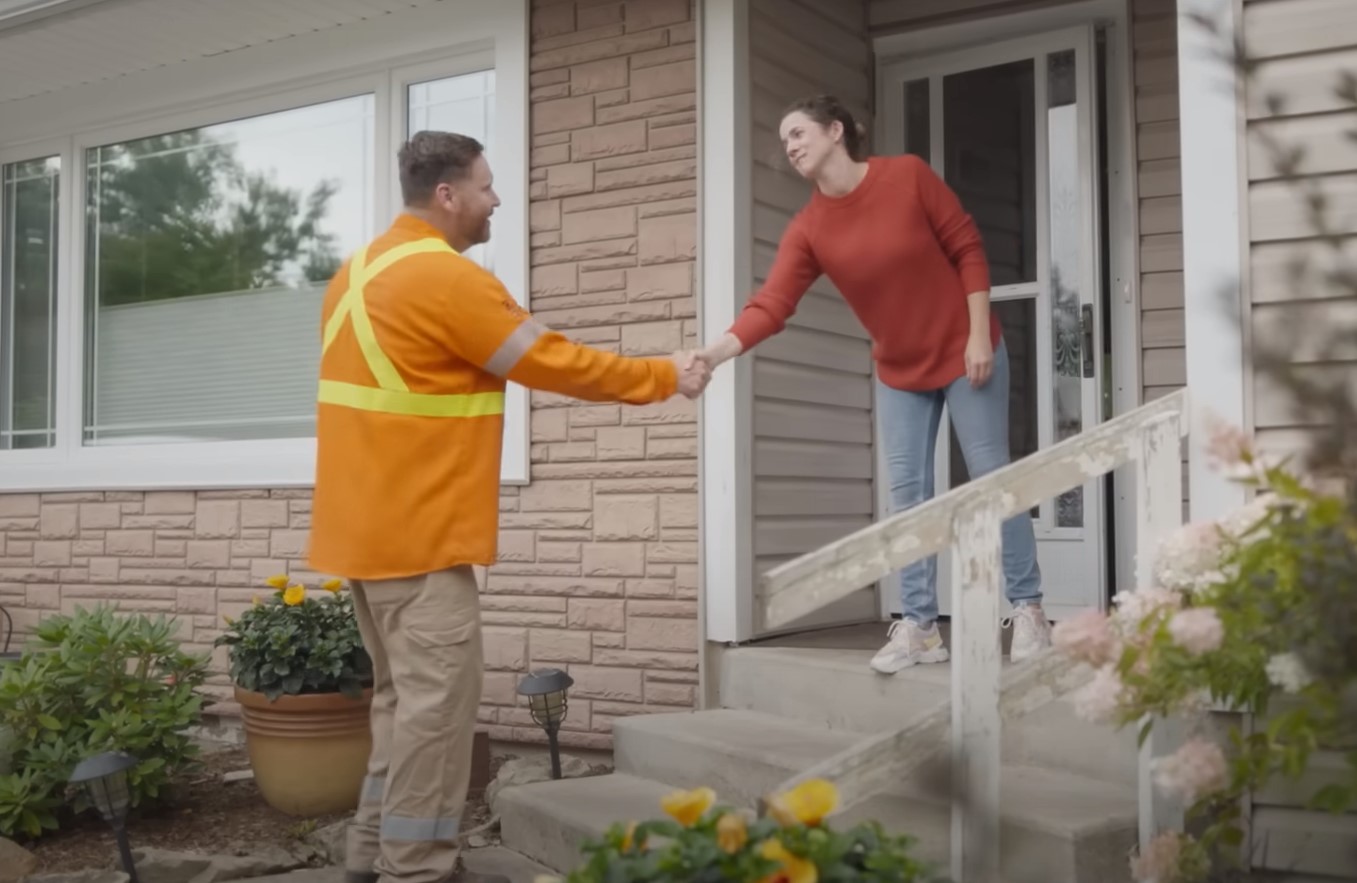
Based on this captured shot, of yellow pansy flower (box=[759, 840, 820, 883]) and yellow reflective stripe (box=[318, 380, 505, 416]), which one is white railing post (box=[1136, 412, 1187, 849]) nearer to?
yellow pansy flower (box=[759, 840, 820, 883])

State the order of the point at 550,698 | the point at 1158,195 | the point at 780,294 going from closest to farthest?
the point at 780,294 → the point at 550,698 → the point at 1158,195

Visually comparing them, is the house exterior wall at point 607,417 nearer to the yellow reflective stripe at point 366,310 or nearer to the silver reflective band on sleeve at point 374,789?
the silver reflective band on sleeve at point 374,789

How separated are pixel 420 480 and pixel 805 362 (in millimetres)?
2047

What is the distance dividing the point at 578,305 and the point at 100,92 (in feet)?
9.52

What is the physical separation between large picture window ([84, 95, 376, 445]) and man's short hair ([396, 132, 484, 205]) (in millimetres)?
2513

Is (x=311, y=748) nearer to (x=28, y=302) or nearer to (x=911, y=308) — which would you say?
(x=911, y=308)

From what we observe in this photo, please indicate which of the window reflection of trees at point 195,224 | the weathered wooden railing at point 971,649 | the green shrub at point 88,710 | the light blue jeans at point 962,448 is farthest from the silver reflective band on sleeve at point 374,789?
the window reflection of trees at point 195,224

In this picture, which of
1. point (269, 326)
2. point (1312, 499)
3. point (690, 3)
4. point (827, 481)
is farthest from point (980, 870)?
point (269, 326)

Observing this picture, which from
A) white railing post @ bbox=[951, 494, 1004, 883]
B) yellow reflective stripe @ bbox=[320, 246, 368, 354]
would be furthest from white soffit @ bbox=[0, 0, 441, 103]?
white railing post @ bbox=[951, 494, 1004, 883]

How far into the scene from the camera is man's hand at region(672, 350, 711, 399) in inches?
141

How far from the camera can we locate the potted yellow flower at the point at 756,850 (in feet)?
6.37

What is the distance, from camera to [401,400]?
3.08 metres

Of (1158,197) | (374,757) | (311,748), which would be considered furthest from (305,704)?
(1158,197)

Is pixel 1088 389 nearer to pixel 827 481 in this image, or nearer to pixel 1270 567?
pixel 827 481
